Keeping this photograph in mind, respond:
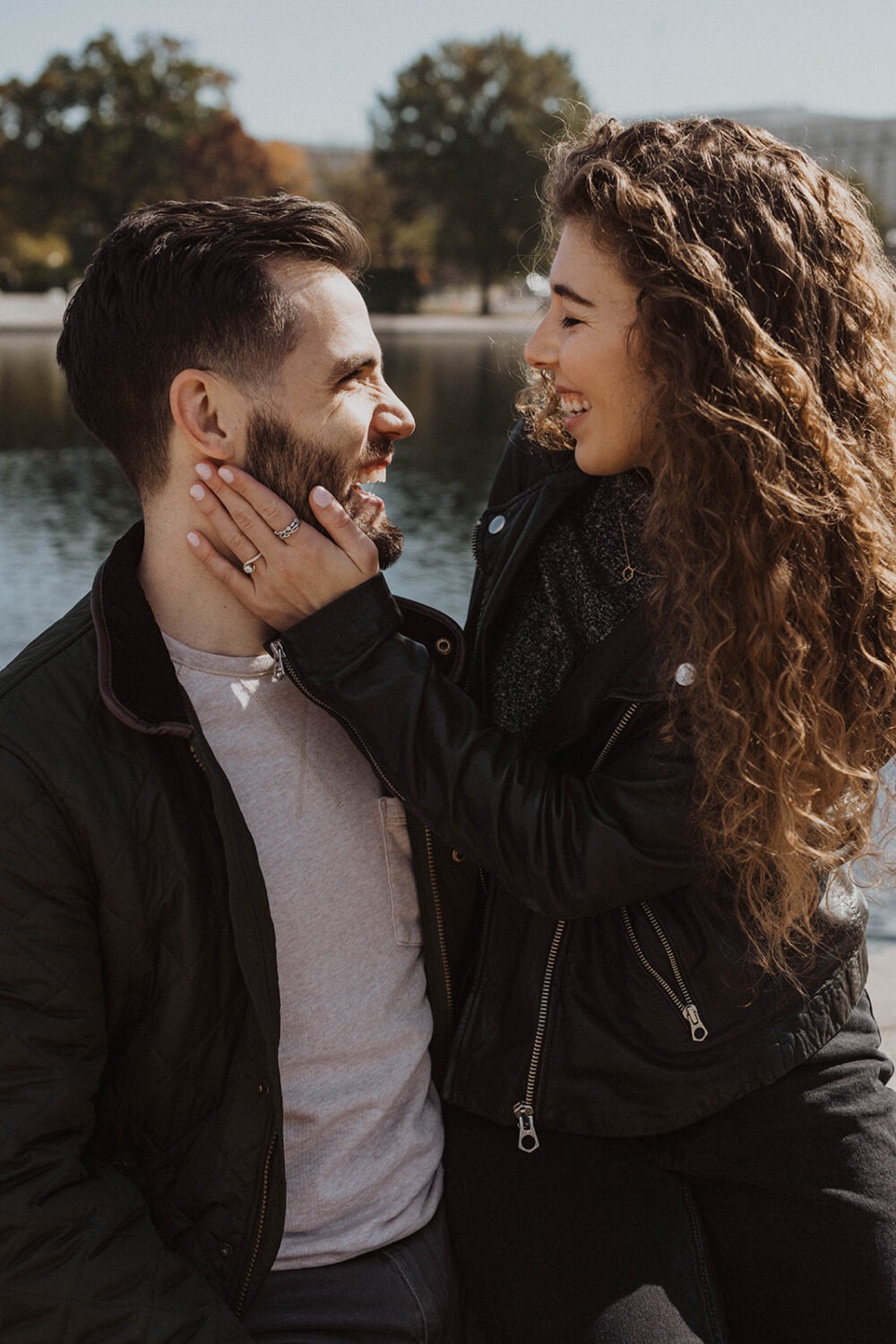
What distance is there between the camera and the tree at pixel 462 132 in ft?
246

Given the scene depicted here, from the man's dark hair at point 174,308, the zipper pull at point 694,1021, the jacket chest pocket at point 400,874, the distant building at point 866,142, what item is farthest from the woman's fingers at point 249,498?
Answer: the distant building at point 866,142

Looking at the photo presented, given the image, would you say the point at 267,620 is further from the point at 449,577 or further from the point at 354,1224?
the point at 449,577

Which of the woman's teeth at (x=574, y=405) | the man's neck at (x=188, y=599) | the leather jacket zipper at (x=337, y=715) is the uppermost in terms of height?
the woman's teeth at (x=574, y=405)

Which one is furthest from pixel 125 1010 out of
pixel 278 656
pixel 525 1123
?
pixel 525 1123

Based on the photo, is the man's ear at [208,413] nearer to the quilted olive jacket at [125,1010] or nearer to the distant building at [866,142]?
the quilted olive jacket at [125,1010]

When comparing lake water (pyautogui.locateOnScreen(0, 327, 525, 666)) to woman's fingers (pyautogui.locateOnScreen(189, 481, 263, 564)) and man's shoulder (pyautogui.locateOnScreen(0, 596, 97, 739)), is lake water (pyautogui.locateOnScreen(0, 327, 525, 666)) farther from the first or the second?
man's shoulder (pyautogui.locateOnScreen(0, 596, 97, 739))

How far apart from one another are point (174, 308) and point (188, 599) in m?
0.49

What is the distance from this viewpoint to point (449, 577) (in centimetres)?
1348

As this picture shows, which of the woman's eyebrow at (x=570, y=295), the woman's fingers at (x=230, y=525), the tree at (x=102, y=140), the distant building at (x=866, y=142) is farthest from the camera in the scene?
the distant building at (x=866, y=142)

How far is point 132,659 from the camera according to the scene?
2049mm

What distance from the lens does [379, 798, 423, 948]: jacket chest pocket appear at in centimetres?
234

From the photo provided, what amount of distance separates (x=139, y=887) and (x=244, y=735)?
0.34 meters

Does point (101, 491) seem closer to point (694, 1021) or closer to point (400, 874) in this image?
point (400, 874)

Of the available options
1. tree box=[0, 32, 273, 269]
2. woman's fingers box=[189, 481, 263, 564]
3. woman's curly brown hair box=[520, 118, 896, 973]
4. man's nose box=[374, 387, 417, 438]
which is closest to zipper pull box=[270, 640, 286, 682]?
woman's fingers box=[189, 481, 263, 564]
